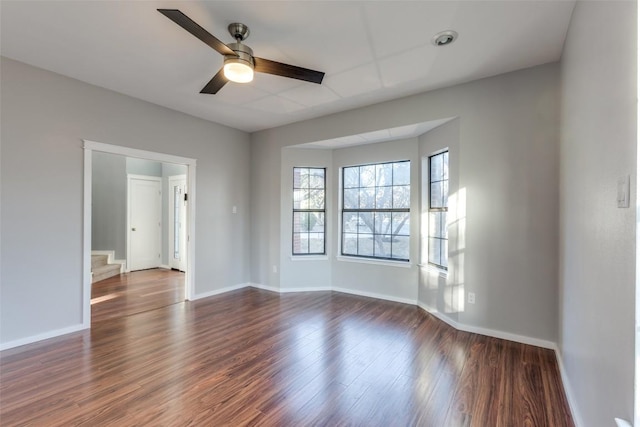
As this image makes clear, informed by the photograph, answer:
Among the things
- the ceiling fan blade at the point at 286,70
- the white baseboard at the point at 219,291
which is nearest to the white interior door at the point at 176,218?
Answer: the white baseboard at the point at 219,291

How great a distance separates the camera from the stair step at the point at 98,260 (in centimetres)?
598

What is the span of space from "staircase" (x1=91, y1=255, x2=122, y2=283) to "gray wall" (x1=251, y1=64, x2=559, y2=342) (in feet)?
20.4

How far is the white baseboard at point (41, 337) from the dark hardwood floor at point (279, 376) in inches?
3.3

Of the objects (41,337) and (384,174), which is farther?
(384,174)

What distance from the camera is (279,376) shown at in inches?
92.4

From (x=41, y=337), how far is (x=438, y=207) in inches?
184

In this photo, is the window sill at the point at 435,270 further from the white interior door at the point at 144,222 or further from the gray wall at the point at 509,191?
the white interior door at the point at 144,222

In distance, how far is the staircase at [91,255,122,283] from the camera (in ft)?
18.3

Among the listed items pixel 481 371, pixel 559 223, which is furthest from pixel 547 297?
pixel 481 371

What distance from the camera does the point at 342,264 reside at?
16.1 feet

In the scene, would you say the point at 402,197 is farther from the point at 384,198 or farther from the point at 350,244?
the point at 350,244

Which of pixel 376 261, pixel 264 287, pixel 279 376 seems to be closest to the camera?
pixel 279 376

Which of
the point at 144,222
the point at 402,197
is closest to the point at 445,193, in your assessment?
the point at 402,197

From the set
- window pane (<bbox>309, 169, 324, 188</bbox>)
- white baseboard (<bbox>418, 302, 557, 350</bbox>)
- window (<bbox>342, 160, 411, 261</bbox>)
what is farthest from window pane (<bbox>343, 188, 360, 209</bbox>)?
white baseboard (<bbox>418, 302, 557, 350</bbox>)
